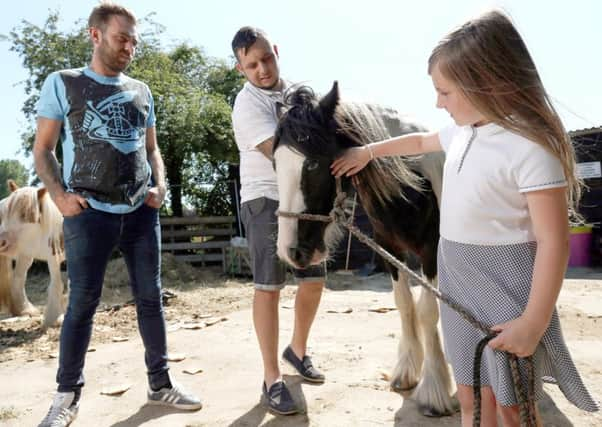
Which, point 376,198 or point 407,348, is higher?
Result: point 376,198

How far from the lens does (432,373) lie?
2.42m

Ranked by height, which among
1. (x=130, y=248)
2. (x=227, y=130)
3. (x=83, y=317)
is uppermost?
(x=227, y=130)

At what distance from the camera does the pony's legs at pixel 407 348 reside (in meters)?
2.64

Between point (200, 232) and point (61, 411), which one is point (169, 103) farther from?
point (61, 411)

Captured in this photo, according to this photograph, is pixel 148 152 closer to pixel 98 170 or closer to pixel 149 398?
pixel 98 170

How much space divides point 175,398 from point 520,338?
1931 mm

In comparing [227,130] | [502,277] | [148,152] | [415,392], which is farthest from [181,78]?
[502,277]

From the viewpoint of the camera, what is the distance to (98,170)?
228 centimetres

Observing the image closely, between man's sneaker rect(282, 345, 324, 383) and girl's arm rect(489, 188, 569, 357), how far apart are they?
5.96ft

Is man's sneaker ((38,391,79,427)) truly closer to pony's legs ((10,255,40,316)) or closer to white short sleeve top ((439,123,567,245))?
white short sleeve top ((439,123,567,245))

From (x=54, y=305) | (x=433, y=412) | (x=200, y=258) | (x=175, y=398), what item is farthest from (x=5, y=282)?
(x=433, y=412)

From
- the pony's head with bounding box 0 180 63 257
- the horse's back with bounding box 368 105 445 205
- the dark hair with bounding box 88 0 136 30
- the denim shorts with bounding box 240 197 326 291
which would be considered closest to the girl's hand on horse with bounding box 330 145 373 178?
the horse's back with bounding box 368 105 445 205

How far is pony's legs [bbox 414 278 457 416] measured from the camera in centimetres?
231

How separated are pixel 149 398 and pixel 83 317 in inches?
24.4
